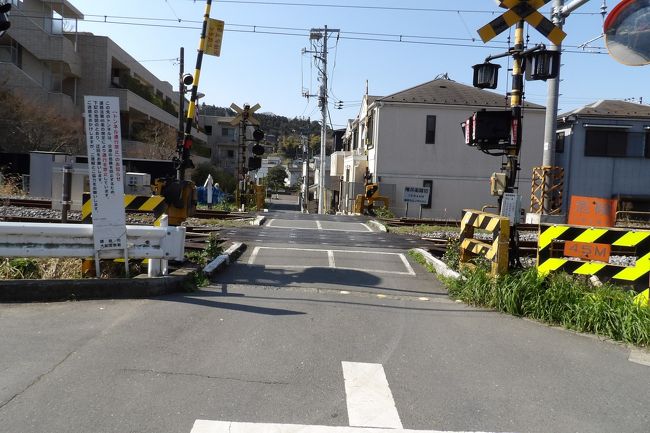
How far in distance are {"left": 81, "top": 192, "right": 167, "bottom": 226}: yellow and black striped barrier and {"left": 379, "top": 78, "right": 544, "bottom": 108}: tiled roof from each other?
2292cm

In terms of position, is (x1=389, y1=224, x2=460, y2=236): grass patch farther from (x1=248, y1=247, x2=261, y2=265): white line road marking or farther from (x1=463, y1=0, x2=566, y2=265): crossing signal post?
(x1=463, y1=0, x2=566, y2=265): crossing signal post

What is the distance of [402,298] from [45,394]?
4762 mm

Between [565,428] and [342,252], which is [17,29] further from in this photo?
[565,428]

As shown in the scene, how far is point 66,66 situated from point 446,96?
2234 cm

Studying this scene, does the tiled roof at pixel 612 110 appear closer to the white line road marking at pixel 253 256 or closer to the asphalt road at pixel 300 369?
the white line road marking at pixel 253 256

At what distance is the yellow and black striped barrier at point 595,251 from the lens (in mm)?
6738

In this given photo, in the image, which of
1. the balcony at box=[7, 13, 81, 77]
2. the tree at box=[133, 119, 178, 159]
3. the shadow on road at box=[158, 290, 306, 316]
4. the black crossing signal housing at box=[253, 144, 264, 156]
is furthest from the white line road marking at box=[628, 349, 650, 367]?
the tree at box=[133, 119, 178, 159]

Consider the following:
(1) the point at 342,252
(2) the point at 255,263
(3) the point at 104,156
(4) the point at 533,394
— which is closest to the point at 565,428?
(4) the point at 533,394

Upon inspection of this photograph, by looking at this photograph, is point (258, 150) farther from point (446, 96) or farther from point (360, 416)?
point (360, 416)

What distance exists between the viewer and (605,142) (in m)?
28.6

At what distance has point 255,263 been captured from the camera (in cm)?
949

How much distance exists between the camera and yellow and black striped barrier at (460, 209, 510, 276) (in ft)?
24.0

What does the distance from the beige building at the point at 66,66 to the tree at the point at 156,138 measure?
500 millimetres

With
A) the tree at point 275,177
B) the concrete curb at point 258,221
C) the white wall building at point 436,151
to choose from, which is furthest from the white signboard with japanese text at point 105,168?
the tree at point 275,177
